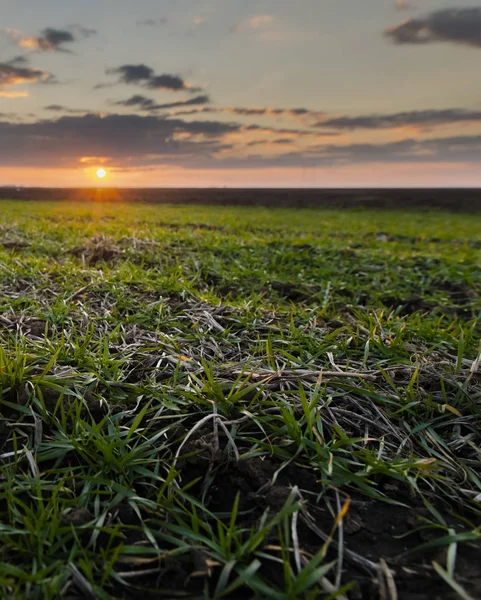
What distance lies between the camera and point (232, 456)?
1457 mm

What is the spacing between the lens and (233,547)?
3.92ft

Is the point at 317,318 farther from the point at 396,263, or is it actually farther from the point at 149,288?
the point at 396,263

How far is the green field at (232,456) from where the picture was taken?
1.11 m

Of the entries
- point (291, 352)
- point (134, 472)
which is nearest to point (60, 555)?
point (134, 472)

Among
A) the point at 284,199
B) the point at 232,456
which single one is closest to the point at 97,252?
the point at 232,456

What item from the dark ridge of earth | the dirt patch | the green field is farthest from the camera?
the dark ridge of earth

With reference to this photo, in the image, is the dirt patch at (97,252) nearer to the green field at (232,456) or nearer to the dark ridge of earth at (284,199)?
the green field at (232,456)

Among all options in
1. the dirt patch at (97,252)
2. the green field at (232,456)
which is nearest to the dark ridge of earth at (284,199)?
the dirt patch at (97,252)

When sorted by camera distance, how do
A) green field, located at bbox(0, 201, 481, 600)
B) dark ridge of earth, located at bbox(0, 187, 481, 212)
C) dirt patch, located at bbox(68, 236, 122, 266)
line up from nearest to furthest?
green field, located at bbox(0, 201, 481, 600) < dirt patch, located at bbox(68, 236, 122, 266) < dark ridge of earth, located at bbox(0, 187, 481, 212)

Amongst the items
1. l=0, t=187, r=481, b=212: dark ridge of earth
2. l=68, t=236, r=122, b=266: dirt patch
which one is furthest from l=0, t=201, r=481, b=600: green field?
l=0, t=187, r=481, b=212: dark ridge of earth

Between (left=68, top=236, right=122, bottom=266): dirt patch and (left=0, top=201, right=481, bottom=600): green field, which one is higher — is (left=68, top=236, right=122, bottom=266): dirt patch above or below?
above

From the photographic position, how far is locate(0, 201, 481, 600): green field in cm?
111

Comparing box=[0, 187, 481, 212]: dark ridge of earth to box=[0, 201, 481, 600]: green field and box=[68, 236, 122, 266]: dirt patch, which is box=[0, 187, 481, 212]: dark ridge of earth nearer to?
box=[68, 236, 122, 266]: dirt patch

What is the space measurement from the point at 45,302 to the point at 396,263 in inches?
166
